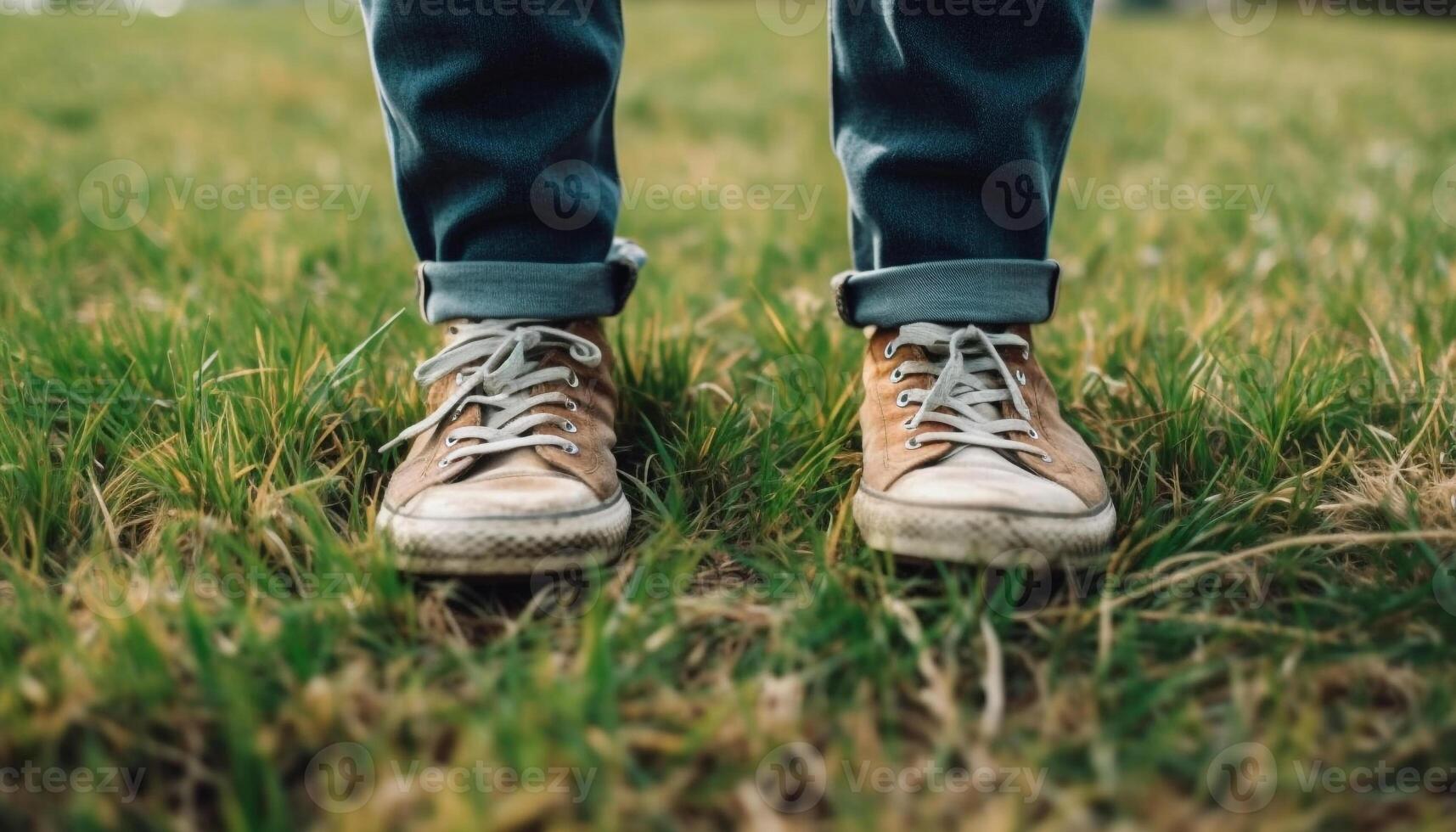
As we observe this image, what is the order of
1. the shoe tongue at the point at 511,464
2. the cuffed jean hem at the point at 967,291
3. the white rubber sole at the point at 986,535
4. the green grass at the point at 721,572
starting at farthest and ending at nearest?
the cuffed jean hem at the point at 967,291
the shoe tongue at the point at 511,464
the white rubber sole at the point at 986,535
the green grass at the point at 721,572

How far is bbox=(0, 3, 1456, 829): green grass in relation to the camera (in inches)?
33.9

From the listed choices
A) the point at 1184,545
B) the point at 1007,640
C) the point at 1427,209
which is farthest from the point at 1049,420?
the point at 1427,209

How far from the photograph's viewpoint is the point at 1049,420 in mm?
1323

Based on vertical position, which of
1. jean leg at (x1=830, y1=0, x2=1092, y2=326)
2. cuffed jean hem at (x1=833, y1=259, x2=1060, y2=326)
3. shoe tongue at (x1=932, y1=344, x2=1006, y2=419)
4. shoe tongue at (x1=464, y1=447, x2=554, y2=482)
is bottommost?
shoe tongue at (x1=464, y1=447, x2=554, y2=482)

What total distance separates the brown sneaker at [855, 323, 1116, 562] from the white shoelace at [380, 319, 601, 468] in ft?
1.35

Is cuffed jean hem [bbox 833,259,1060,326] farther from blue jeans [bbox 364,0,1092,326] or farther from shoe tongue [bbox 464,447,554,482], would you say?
shoe tongue [bbox 464,447,554,482]

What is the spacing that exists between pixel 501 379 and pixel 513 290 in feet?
0.44

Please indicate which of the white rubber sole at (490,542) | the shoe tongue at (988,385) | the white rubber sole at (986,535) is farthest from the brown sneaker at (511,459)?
the shoe tongue at (988,385)

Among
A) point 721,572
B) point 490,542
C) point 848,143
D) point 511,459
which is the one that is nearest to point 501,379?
point 511,459

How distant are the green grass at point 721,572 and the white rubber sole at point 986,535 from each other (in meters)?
0.05

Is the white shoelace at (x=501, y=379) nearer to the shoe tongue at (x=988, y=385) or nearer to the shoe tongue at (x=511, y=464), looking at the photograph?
the shoe tongue at (x=511, y=464)

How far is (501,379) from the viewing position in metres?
1.31

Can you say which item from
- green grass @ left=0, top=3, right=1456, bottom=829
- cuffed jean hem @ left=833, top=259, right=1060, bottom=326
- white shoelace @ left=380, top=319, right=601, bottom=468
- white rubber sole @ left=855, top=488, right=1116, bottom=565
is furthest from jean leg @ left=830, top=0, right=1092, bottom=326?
white shoelace @ left=380, top=319, right=601, bottom=468

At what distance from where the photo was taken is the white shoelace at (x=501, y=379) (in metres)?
1.27
